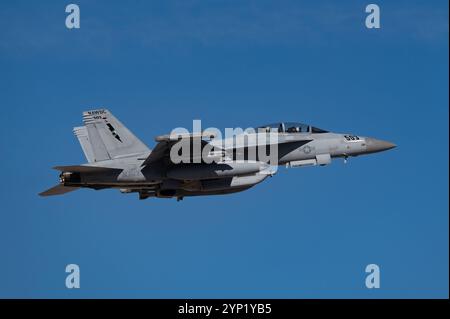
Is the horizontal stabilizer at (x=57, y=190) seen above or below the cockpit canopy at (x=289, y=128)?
below

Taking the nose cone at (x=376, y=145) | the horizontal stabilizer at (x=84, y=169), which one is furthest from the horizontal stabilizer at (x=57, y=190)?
the nose cone at (x=376, y=145)

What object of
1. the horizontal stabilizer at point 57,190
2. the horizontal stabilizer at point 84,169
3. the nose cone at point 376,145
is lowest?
the horizontal stabilizer at point 57,190

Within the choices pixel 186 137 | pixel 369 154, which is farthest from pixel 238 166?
pixel 369 154

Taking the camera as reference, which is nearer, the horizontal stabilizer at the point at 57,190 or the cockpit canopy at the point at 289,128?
the horizontal stabilizer at the point at 57,190

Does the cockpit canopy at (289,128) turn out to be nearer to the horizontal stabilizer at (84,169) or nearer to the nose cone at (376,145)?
the nose cone at (376,145)

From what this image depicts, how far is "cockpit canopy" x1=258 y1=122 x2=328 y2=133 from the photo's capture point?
35469 mm

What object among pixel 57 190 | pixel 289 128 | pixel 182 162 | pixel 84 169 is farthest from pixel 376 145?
pixel 57 190

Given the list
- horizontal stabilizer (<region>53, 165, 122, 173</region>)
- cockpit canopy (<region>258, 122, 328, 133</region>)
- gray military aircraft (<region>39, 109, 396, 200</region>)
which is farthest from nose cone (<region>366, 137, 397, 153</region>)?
horizontal stabilizer (<region>53, 165, 122, 173</region>)

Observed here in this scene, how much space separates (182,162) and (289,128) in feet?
16.0

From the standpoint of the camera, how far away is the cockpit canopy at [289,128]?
116 ft

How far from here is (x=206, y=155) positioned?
108ft
